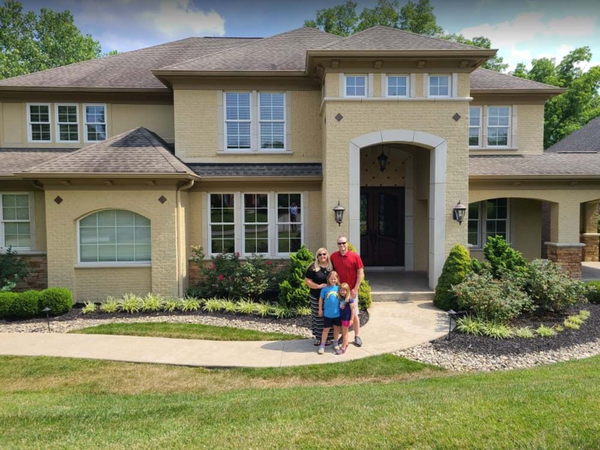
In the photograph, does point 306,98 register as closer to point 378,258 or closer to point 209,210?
point 209,210

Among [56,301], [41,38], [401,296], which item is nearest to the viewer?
[56,301]

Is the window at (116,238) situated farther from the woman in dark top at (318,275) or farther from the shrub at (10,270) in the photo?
→ the woman in dark top at (318,275)

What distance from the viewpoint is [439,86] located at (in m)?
10.6

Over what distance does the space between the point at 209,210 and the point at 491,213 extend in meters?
9.69

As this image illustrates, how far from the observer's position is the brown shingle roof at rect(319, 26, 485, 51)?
33.2 ft

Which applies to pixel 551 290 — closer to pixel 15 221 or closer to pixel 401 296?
pixel 401 296

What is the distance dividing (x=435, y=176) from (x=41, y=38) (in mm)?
34558

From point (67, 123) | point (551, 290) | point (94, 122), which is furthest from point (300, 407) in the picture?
point (67, 123)

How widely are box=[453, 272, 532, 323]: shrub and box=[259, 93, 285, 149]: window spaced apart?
6910 millimetres

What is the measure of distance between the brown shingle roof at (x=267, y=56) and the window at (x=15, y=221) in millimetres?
5914

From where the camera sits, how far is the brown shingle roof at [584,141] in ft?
58.0

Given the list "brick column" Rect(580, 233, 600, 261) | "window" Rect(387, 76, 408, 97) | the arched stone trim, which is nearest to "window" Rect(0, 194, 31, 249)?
the arched stone trim

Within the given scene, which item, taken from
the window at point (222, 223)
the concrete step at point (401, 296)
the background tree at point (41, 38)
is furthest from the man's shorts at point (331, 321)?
the background tree at point (41, 38)

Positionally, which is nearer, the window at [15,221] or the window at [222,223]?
the window at [15,221]
